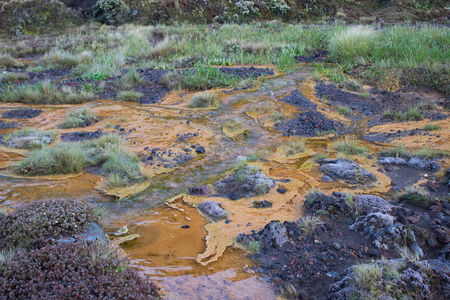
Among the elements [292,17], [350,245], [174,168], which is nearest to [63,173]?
[174,168]

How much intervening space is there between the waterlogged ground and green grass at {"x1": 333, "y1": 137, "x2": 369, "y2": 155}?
12 cm

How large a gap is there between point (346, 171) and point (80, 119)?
5197 millimetres

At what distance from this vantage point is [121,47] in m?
12.2

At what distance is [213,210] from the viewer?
403 centimetres

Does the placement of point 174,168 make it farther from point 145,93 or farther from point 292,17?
point 292,17

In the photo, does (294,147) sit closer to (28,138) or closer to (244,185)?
(244,185)

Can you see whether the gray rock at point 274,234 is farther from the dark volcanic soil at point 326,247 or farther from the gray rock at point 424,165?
the gray rock at point 424,165

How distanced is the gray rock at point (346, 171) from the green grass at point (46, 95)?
19.5 feet

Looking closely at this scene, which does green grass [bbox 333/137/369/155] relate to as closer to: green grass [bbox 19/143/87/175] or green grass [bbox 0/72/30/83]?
green grass [bbox 19/143/87/175]

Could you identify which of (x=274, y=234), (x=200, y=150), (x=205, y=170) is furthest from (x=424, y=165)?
(x=200, y=150)

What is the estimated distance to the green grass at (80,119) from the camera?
6.69 metres

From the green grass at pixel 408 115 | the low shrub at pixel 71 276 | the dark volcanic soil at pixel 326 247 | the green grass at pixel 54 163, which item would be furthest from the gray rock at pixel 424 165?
the green grass at pixel 54 163

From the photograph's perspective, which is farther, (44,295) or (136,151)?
(136,151)

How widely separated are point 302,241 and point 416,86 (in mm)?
6384
